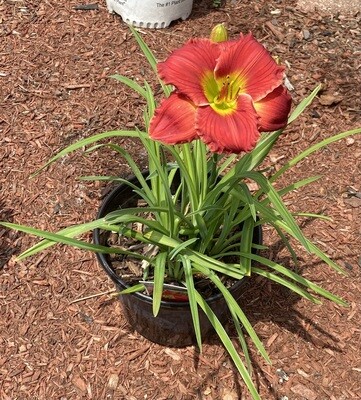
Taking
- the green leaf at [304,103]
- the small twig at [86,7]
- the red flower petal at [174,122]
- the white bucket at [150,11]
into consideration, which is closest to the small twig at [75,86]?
the white bucket at [150,11]

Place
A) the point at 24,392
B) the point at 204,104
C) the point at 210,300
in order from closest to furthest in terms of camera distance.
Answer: the point at 204,104, the point at 210,300, the point at 24,392

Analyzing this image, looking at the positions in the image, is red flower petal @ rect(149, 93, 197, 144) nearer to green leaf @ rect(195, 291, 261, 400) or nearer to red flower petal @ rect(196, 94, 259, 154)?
red flower petal @ rect(196, 94, 259, 154)

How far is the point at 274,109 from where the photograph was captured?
1.24m

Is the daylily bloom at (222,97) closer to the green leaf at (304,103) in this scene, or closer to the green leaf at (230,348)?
the green leaf at (304,103)

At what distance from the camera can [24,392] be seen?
6.18 ft

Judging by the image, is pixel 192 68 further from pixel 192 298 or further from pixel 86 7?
pixel 86 7

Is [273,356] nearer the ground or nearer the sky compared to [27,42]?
nearer the ground

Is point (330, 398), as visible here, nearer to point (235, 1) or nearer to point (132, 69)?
point (132, 69)

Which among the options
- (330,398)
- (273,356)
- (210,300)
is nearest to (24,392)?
(210,300)

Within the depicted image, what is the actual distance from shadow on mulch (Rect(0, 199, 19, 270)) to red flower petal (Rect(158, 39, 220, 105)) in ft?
4.10

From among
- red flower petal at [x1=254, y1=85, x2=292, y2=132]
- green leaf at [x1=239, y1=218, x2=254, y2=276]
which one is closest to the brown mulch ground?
green leaf at [x1=239, y1=218, x2=254, y2=276]

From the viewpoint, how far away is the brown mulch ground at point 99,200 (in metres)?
1.93

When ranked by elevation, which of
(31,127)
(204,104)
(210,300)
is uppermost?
(204,104)

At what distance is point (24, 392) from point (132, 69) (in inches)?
64.9
